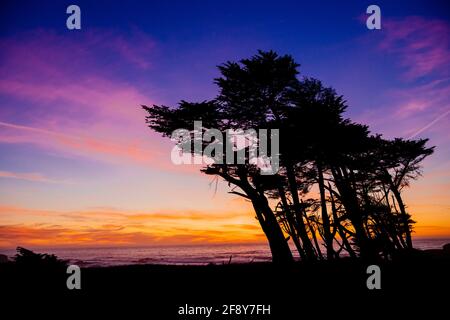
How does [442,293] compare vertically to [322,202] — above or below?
below

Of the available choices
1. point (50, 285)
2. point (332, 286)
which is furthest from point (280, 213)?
point (50, 285)

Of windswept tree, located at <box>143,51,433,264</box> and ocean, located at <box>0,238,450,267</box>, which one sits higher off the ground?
windswept tree, located at <box>143,51,433,264</box>

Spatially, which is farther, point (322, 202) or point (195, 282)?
point (322, 202)

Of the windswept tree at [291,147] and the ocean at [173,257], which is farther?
the ocean at [173,257]

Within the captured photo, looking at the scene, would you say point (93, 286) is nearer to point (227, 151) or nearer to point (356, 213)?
point (227, 151)

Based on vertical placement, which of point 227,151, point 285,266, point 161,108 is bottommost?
point 285,266

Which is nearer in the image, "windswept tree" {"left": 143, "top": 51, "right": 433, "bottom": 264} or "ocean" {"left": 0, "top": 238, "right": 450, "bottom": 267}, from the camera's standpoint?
"windswept tree" {"left": 143, "top": 51, "right": 433, "bottom": 264}

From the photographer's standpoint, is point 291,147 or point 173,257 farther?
point 173,257

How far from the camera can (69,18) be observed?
9969 mm

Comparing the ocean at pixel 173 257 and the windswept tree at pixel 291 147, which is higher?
the windswept tree at pixel 291 147

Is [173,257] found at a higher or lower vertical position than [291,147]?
lower
